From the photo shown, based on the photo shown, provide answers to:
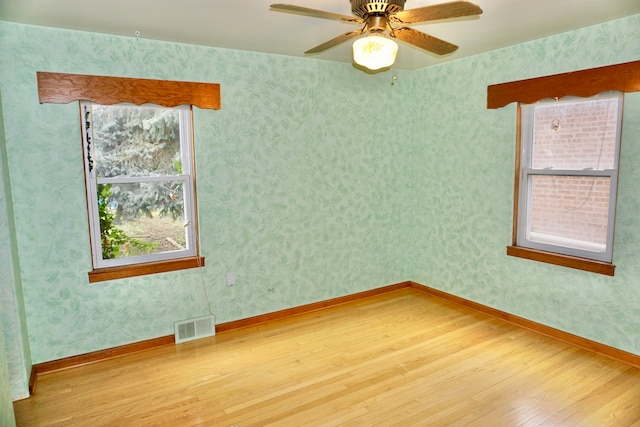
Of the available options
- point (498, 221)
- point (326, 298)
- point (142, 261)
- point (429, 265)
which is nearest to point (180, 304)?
point (142, 261)

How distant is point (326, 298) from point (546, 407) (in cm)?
218

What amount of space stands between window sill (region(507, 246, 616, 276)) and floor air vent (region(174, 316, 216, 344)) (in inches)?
109

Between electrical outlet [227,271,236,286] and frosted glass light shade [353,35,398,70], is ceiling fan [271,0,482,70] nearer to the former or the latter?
frosted glass light shade [353,35,398,70]

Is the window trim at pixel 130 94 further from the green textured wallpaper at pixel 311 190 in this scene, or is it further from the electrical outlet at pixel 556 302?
the electrical outlet at pixel 556 302

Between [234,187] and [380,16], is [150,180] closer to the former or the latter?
[234,187]

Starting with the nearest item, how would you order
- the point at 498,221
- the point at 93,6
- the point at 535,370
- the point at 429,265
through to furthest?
the point at 93,6, the point at 535,370, the point at 498,221, the point at 429,265

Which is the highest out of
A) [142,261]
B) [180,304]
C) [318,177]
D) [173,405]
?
[318,177]

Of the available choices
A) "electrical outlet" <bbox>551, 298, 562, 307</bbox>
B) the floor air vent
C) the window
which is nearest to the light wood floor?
the floor air vent

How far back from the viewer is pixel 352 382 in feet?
9.28

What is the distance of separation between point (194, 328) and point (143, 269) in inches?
26.8

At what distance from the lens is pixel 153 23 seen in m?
2.74

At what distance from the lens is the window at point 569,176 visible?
121 inches

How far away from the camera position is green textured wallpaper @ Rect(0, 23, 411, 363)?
9.43 feet

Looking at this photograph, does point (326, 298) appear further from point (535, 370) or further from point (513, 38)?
point (513, 38)
